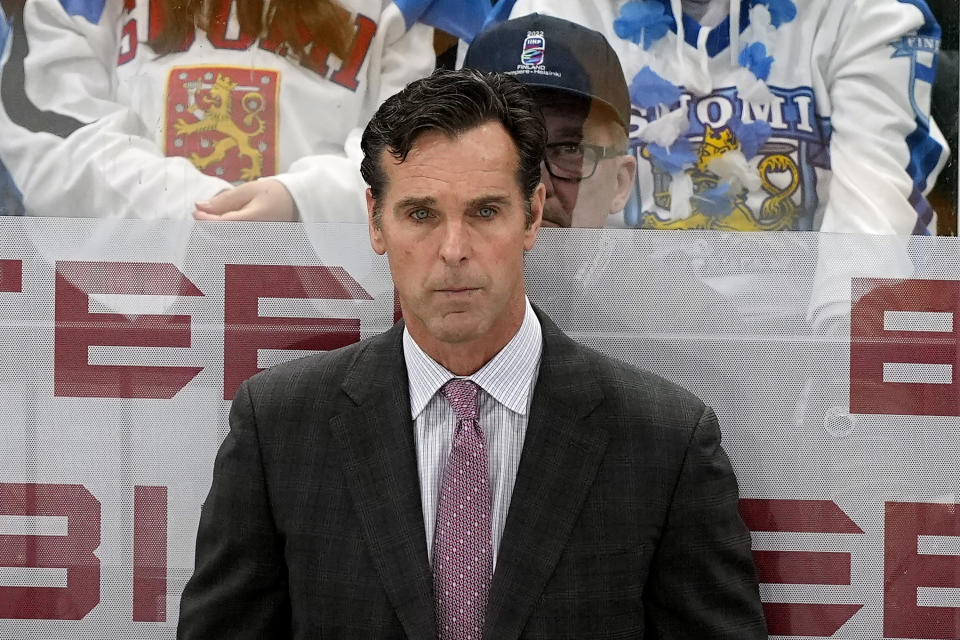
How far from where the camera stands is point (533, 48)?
7.03 feet

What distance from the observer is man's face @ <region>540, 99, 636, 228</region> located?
217cm

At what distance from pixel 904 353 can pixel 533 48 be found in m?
1.03

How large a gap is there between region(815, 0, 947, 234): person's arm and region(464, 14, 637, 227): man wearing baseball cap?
1.49ft

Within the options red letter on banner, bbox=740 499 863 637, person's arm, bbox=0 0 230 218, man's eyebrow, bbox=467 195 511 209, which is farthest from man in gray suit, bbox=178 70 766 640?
person's arm, bbox=0 0 230 218

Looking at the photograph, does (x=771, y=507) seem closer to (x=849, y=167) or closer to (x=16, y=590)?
(x=849, y=167)

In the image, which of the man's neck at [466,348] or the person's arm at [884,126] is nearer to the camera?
the man's neck at [466,348]

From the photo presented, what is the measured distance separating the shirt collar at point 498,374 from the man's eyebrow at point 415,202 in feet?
0.87

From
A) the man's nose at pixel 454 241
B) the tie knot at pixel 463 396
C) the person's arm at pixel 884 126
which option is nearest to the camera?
the man's nose at pixel 454 241

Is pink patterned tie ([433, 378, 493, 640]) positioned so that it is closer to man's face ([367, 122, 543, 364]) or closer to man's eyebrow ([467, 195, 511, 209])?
man's face ([367, 122, 543, 364])

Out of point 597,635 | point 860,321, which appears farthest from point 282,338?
point 860,321

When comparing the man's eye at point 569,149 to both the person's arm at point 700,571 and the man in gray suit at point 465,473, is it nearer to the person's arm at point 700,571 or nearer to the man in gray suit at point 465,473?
the man in gray suit at point 465,473

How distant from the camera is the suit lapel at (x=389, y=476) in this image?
173 cm

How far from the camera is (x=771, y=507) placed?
7.05ft

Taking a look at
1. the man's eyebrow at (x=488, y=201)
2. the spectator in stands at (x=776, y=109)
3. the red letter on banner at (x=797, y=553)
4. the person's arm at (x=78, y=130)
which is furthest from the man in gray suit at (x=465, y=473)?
the person's arm at (x=78, y=130)
